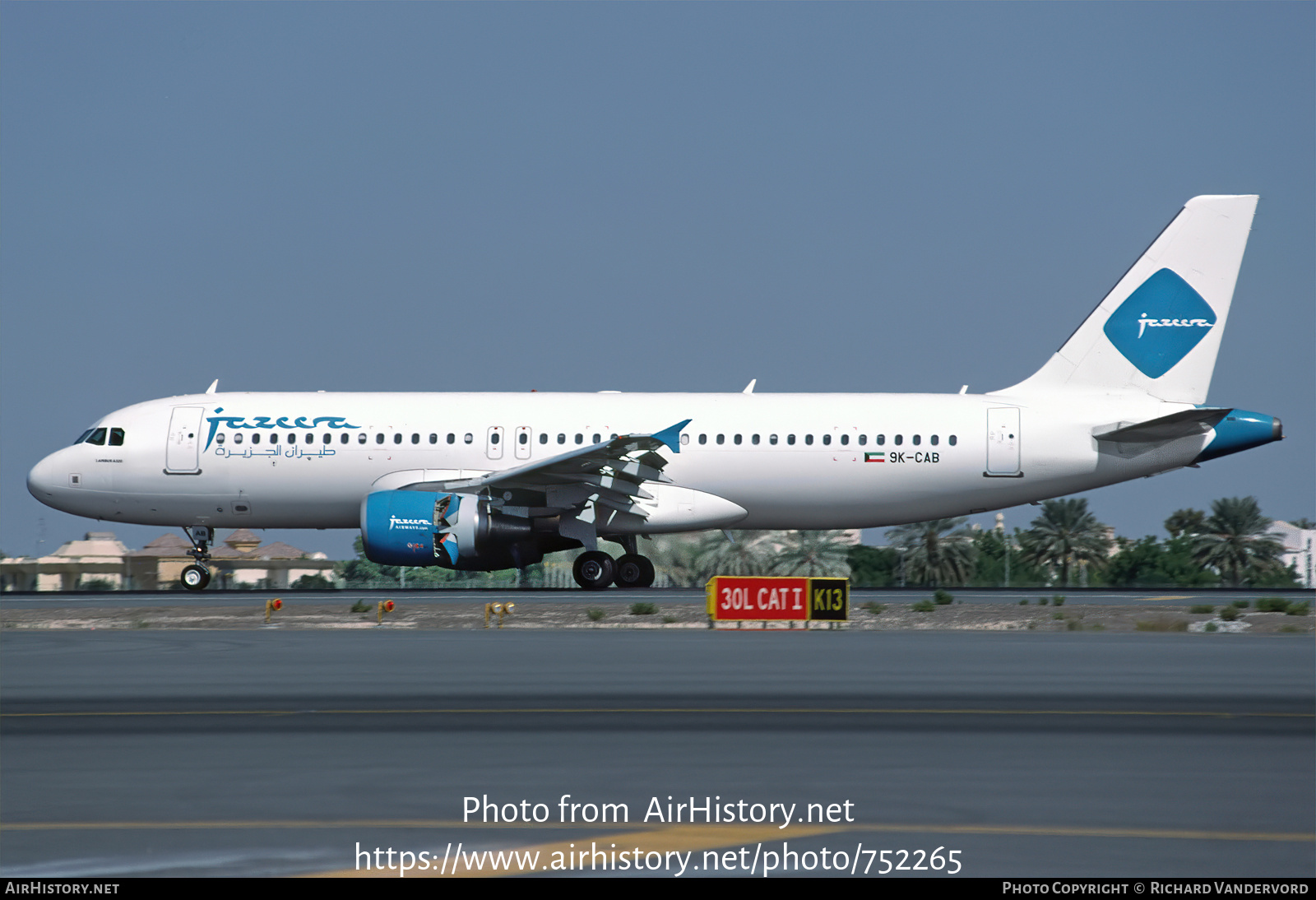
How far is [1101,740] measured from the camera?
30.5 ft

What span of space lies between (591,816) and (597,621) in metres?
14.2

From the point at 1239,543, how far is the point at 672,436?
28.1m

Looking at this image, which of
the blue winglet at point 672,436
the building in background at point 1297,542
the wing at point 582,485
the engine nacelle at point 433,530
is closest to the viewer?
the engine nacelle at point 433,530

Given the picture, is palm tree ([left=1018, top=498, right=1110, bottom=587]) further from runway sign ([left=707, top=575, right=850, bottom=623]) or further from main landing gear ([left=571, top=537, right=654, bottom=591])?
runway sign ([left=707, top=575, right=850, bottom=623])

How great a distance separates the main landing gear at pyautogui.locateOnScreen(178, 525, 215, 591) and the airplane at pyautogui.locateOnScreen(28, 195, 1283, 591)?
0.30ft

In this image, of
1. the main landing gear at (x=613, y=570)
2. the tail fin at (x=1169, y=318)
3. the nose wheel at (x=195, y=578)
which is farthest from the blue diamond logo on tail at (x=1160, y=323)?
the nose wheel at (x=195, y=578)

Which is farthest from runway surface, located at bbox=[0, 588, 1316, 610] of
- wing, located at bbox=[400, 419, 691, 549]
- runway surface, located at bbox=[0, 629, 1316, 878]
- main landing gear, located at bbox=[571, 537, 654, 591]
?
runway surface, located at bbox=[0, 629, 1316, 878]

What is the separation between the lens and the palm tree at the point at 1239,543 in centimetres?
4506

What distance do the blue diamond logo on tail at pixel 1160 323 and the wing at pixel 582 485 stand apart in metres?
10.1

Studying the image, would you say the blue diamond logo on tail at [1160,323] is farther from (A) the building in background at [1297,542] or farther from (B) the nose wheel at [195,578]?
(A) the building in background at [1297,542]

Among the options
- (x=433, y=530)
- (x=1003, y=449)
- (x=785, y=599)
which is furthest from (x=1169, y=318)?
(x=433, y=530)

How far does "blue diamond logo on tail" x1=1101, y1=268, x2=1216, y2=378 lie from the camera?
2978 centimetres

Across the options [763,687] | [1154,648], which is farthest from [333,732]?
[1154,648]

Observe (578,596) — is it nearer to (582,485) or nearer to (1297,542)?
(582,485)
